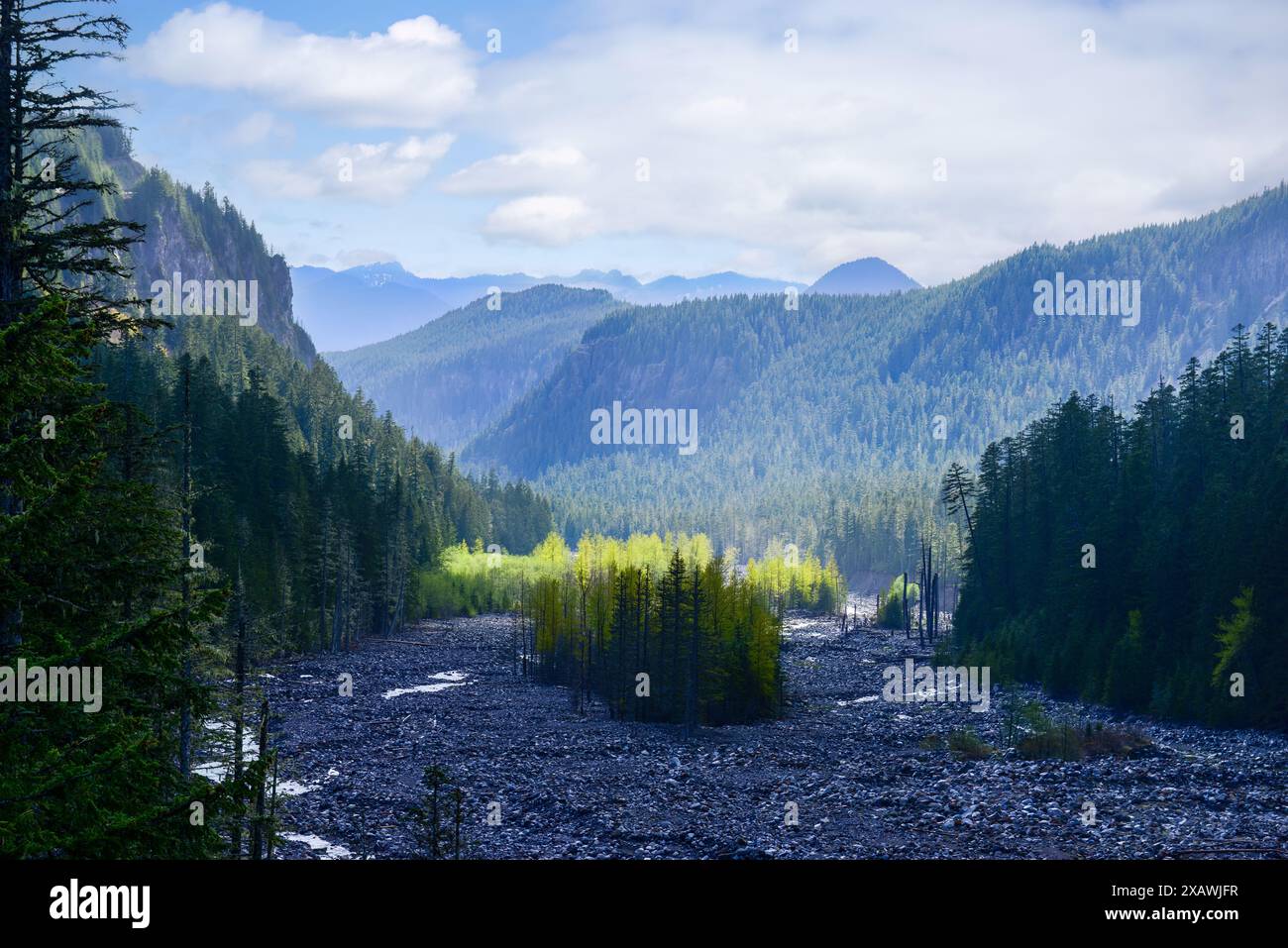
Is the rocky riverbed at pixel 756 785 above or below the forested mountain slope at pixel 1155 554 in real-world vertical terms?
below

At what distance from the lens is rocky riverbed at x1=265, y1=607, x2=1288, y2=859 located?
124ft

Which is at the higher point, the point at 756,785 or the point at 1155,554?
the point at 1155,554

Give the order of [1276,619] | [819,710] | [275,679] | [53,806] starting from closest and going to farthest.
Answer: [53,806]
[1276,619]
[819,710]
[275,679]

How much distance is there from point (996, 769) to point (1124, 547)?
111 feet

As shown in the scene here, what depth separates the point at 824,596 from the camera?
17050cm

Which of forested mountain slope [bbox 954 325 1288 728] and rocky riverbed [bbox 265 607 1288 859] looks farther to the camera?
forested mountain slope [bbox 954 325 1288 728]

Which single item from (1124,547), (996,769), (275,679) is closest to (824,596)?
(1124,547)

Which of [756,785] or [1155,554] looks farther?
[1155,554]

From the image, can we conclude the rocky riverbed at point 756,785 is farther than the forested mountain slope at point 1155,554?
No

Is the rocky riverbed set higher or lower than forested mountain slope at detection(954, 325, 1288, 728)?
lower

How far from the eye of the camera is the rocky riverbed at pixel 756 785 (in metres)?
37.7

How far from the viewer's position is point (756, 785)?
49.0m
